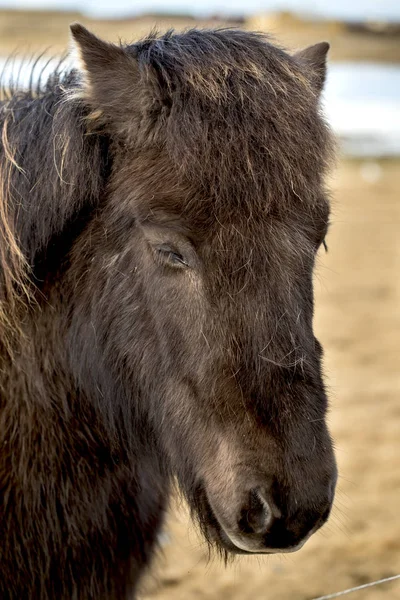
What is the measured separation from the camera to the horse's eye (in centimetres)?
246

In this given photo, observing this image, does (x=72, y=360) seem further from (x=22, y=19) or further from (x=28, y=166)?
(x=22, y=19)

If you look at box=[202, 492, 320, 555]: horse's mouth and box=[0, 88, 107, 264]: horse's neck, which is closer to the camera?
box=[202, 492, 320, 555]: horse's mouth

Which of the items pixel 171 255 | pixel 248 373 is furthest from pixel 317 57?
pixel 248 373

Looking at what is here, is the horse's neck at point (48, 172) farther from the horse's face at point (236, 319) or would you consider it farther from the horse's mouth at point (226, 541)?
the horse's mouth at point (226, 541)

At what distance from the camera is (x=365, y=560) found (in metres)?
4.94

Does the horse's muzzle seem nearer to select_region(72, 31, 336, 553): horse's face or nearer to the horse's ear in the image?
select_region(72, 31, 336, 553): horse's face

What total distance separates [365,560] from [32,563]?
2747mm

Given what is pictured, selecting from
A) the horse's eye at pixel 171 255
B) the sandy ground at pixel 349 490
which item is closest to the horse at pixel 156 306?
the horse's eye at pixel 171 255

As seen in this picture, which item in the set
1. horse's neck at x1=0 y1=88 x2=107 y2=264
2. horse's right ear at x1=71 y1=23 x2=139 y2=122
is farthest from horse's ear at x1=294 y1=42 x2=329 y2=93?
horse's neck at x1=0 y1=88 x2=107 y2=264

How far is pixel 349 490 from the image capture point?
5781 millimetres

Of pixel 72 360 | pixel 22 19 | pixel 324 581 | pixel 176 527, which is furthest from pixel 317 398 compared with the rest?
pixel 22 19

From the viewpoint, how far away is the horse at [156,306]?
93.2 inches

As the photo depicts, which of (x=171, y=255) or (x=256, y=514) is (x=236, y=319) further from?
(x=256, y=514)

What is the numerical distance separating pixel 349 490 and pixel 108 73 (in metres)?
4.11
